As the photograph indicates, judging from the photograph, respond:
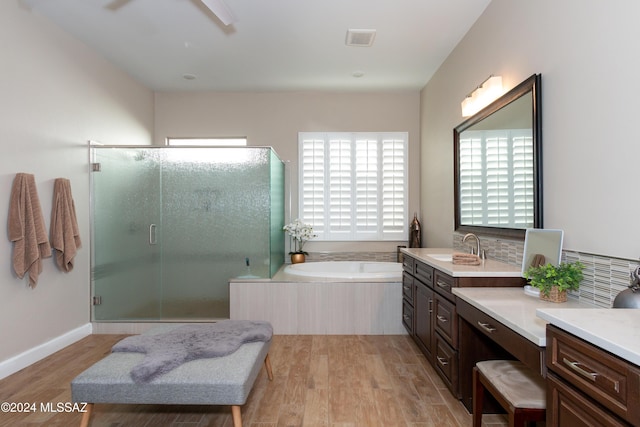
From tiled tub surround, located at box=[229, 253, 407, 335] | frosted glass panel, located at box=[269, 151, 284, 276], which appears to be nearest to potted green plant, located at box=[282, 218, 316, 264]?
frosted glass panel, located at box=[269, 151, 284, 276]

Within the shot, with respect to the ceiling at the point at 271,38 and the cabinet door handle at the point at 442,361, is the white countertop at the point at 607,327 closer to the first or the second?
the cabinet door handle at the point at 442,361

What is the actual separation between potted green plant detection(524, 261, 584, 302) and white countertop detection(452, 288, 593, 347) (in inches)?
1.6

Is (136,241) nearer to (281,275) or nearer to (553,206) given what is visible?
(281,275)

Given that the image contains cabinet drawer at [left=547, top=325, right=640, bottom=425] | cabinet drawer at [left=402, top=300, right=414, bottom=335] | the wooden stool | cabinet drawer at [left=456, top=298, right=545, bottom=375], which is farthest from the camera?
cabinet drawer at [left=402, top=300, right=414, bottom=335]

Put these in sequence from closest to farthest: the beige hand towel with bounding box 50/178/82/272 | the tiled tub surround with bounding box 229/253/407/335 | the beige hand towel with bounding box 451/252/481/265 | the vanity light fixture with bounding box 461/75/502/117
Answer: the beige hand towel with bounding box 451/252/481/265 → the vanity light fixture with bounding box 461/75/502/117 → the beige hand towel with bounding box 50/178/82/272 → the tiled tub surround with bounding box 229/253/407/335

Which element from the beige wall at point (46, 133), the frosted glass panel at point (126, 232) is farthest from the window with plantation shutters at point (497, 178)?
the beige wall at point (46, 133)

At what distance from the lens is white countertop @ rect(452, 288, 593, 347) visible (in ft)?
4.43

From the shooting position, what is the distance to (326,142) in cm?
493

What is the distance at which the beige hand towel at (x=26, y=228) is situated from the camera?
2.70 m

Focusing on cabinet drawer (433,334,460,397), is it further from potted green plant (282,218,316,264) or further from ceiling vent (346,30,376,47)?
ceiling vent (346,30,376,47)

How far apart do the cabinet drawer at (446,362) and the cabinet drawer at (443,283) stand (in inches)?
12.2

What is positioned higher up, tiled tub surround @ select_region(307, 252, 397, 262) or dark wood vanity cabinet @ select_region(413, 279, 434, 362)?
tiled tub surround @ select_region(307, 252, 397, 262)

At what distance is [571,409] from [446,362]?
132cm

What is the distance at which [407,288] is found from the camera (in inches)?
132
